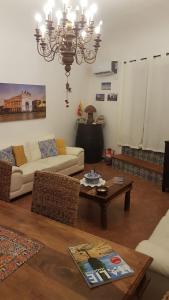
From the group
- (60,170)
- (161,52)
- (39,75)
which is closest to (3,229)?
(60,170)

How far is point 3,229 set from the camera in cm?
147

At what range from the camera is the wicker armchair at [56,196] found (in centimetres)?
172

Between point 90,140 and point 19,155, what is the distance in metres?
1.87

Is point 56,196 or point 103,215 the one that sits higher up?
point 56,196

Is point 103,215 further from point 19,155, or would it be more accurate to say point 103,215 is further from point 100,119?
point 100,119

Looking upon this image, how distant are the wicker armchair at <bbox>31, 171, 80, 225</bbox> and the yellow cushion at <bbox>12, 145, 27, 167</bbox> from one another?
239 centimetres

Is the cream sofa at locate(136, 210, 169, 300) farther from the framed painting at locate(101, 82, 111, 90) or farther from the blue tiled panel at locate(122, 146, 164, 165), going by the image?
the framed painting at locate(101, 82, 111, 90)

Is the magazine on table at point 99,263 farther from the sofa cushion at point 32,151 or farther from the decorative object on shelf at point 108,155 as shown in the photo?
the decorative object on shelf at point 108,155

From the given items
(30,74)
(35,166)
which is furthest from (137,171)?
(30,74)

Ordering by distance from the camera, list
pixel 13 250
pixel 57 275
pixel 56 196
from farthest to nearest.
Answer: pixel 56 196
pixel 13 250
pixel 57 275

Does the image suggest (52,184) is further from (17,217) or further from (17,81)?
(17,81)

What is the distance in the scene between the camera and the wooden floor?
2.80 m

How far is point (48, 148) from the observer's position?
4832 mm

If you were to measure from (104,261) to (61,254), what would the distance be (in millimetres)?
227
